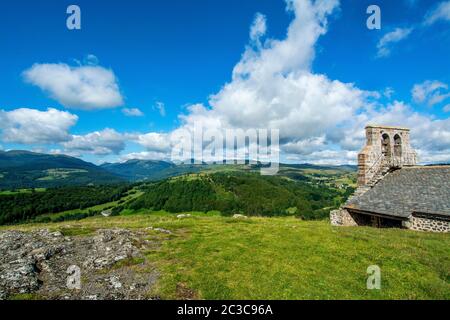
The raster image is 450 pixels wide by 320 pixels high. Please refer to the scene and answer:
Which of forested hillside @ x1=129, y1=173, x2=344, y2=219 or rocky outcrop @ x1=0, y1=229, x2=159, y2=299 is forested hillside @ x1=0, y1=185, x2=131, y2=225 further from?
rocky outcrop @ x1=0, y1=229, x2=159, y2=299

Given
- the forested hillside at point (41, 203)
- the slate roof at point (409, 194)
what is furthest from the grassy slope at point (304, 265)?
the forested hillside at point (41, 203)

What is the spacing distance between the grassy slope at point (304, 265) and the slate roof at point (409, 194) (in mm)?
2431

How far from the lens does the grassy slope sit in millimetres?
9453

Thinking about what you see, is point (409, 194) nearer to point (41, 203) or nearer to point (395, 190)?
point (395, 190)

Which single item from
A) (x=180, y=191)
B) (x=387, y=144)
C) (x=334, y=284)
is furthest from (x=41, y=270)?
(x=180, y=191)

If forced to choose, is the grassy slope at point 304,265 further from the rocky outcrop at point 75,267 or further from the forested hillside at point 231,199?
the forested hillside at point 231,199

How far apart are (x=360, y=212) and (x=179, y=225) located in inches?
680

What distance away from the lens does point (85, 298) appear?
349 inches

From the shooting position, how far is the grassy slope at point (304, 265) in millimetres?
9453

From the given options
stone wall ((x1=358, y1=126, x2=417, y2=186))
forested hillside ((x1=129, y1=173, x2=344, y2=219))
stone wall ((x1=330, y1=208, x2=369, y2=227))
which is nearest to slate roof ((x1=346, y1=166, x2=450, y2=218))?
stone wall ((x1=330, y1=208, x2=369, y2=227))

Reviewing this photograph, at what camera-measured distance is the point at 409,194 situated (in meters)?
21.1

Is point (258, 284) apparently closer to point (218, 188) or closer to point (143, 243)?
point (143, 243)

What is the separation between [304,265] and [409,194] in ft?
49.5
